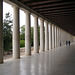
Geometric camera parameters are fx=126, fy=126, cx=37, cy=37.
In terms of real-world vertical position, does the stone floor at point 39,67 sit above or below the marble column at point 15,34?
below

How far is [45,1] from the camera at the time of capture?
15961 millimetres

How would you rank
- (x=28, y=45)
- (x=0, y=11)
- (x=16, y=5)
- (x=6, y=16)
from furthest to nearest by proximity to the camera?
(x=6, y=16), (x=28, y=45), (x=16, y=5), (x=0, y=11)

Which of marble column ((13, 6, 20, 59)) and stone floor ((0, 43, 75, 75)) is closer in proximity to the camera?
stone floor ((0, 43, 75, 75))

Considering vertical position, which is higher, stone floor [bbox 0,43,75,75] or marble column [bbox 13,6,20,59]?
marble column [bbox 13,6,20,59]

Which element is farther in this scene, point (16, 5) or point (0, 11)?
point (16, 5)

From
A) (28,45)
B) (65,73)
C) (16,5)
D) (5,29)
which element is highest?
(16,5)

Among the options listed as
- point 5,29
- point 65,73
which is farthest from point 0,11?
point 5,29

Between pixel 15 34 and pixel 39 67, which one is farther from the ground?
pixel 15 34

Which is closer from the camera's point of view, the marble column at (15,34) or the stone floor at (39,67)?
the stone floor at (39,67)

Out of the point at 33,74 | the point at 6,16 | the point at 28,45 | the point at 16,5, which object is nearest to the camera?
the point at 33,74

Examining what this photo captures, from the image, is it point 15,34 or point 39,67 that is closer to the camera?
point 39,67

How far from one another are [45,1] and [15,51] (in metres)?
7.38

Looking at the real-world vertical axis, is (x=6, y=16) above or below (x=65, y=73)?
above

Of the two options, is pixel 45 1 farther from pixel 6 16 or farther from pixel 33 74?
pixel 6 16
